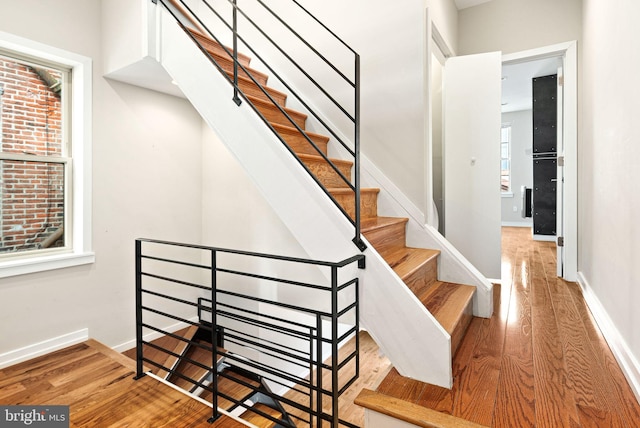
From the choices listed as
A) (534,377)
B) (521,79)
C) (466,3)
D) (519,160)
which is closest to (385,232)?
(534,377)

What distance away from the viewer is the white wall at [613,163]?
1488mm

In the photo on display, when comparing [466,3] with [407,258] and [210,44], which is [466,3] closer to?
[210,44]

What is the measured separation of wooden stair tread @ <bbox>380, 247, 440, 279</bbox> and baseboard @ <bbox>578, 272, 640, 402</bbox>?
938 millimetres

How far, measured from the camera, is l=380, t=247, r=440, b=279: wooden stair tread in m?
1.83

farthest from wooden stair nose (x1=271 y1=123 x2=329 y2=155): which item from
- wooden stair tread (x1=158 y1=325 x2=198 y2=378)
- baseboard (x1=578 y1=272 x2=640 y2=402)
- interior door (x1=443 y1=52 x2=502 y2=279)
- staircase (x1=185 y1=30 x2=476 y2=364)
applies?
baseboard (x1=578 y1=272 x2=640 y2=402)

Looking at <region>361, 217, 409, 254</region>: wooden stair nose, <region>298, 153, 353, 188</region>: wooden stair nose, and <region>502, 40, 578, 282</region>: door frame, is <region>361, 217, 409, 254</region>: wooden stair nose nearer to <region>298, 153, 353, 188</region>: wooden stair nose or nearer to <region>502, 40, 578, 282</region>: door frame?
<region>298, 153, 353, 188</region>: wooden stair nose

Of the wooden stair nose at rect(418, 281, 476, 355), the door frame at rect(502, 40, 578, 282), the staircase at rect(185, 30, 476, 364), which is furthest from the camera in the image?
A: the door frame at rect(502, 40, 578, 282)

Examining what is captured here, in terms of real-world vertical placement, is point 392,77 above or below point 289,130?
above

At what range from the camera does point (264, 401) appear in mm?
3412

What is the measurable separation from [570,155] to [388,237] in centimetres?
203

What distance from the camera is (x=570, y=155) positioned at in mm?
3014

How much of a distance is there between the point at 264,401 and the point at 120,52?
333 centimetres

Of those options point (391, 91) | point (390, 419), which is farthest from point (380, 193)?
point (390, 419)

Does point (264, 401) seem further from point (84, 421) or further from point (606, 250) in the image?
point (606, 250)
